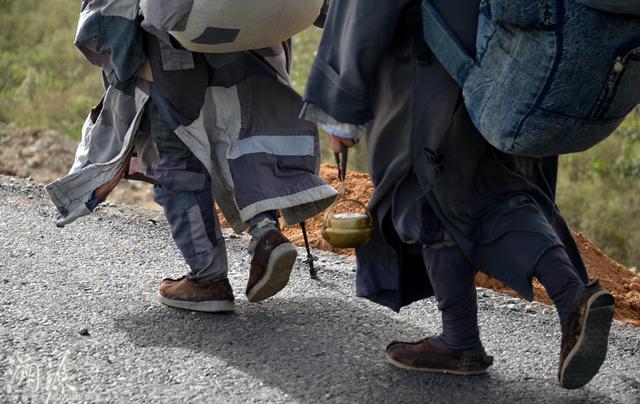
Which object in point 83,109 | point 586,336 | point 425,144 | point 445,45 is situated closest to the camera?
point 586,336

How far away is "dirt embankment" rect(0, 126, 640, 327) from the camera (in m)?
5.43

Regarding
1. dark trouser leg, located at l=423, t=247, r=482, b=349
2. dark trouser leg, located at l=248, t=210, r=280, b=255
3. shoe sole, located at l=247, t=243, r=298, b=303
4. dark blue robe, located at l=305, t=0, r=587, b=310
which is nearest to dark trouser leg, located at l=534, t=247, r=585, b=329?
dark blue robe, located at l=305, t=0, r=587, b=310

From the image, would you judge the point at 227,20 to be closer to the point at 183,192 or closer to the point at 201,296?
the point at 183,192

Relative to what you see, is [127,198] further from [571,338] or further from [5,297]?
[571,338]

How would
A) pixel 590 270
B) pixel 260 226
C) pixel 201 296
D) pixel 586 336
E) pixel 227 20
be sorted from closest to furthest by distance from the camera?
1. pixel 586 336
2. pixel 227 20
3. pixel 260 226
4. pixel 201 296
5. pixel 590 270

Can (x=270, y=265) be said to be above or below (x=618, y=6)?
below

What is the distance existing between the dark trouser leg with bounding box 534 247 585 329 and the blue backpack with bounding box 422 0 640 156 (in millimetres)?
383

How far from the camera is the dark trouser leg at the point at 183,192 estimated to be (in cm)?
458

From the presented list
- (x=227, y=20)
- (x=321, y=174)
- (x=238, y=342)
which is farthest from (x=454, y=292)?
(x=321, y=174)

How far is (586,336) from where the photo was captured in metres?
3.43

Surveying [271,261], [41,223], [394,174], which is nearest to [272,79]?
[271,261]

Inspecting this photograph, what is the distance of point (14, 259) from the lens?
561cm

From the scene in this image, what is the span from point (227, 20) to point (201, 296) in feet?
3.86

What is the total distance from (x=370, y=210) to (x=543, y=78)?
93 cm
